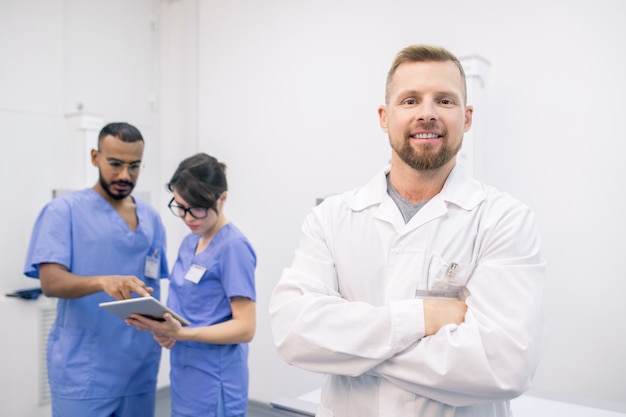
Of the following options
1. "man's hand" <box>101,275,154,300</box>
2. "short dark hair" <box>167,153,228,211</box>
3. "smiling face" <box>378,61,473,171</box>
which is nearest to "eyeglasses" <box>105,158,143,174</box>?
"short dark hair" <box>167,153,228,211</box>

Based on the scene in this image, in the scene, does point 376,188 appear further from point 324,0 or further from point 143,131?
point 143,131

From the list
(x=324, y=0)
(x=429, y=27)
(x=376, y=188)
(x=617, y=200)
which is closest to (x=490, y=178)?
(x=617, y=200)

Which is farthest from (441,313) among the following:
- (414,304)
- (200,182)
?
(200,182)

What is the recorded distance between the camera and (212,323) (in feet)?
6.10

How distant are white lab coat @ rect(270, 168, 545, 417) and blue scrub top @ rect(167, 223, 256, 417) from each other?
64 cm

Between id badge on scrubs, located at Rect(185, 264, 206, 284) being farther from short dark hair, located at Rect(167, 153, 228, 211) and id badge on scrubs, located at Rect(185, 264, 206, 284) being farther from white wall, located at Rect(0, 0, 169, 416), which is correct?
white wall, located at Rect(0, 0, 169, 416)

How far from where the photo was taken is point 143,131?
3.68 m

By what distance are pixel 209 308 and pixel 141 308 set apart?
0.26m

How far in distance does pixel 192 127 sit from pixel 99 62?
708 mm

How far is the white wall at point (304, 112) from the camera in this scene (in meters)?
2.45

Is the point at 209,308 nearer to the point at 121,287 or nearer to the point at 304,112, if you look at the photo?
the point at 121,287

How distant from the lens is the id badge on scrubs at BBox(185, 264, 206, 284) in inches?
73.4

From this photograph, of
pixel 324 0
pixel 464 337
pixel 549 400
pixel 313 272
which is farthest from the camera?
pixel 324 0

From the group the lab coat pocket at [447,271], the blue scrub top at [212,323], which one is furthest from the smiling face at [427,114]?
the blue scrub top at [212,323]
